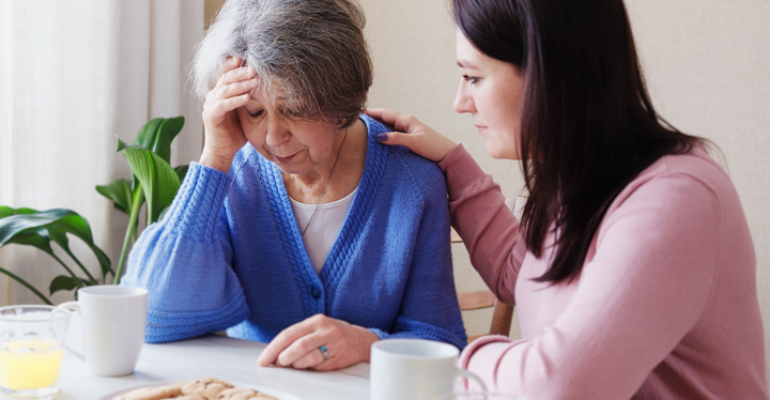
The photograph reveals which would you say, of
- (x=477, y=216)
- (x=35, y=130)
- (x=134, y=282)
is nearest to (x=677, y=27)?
(x=477, y=216)

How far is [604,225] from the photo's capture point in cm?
76

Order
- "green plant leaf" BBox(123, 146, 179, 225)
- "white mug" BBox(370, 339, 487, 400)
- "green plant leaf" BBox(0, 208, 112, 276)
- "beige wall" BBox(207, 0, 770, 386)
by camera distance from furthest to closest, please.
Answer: "beige wall" BBox(207, 0, 770, 386) < "green plant leaf" BBox(123, 146, 179, 225) < "green plant leaf" BBox(0, 208, 112, 276) < "white mug" BBox(370, 339, 487, 400)

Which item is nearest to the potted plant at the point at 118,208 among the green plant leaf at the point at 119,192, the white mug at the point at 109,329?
the green plant leaf at the point at 119,192

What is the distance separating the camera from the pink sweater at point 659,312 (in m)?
0.66

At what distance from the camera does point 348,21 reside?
3.81ft

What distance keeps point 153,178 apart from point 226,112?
2.59 feet

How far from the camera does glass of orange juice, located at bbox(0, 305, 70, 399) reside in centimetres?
74

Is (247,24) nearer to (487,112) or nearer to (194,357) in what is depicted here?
(487,112)

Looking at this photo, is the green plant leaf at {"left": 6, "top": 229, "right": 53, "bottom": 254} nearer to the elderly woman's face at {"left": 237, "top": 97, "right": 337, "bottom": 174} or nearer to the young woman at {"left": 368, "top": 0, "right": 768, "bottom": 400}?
the elderly woman's face at {"left": 237, "top": 97, "right": 337, "bottom": 174}

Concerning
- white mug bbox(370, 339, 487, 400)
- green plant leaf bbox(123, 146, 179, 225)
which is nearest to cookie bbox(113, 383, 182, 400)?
white mug bbox(370, 339, 487, 400)

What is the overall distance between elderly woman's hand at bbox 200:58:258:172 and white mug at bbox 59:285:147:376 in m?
0.40

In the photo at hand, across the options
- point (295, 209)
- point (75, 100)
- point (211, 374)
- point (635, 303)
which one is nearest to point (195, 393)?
point (211, 374)

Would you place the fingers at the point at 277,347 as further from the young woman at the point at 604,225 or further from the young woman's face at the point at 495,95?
the young woman's face at the point at 495,95

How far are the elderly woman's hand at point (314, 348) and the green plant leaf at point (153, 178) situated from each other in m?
1.02
